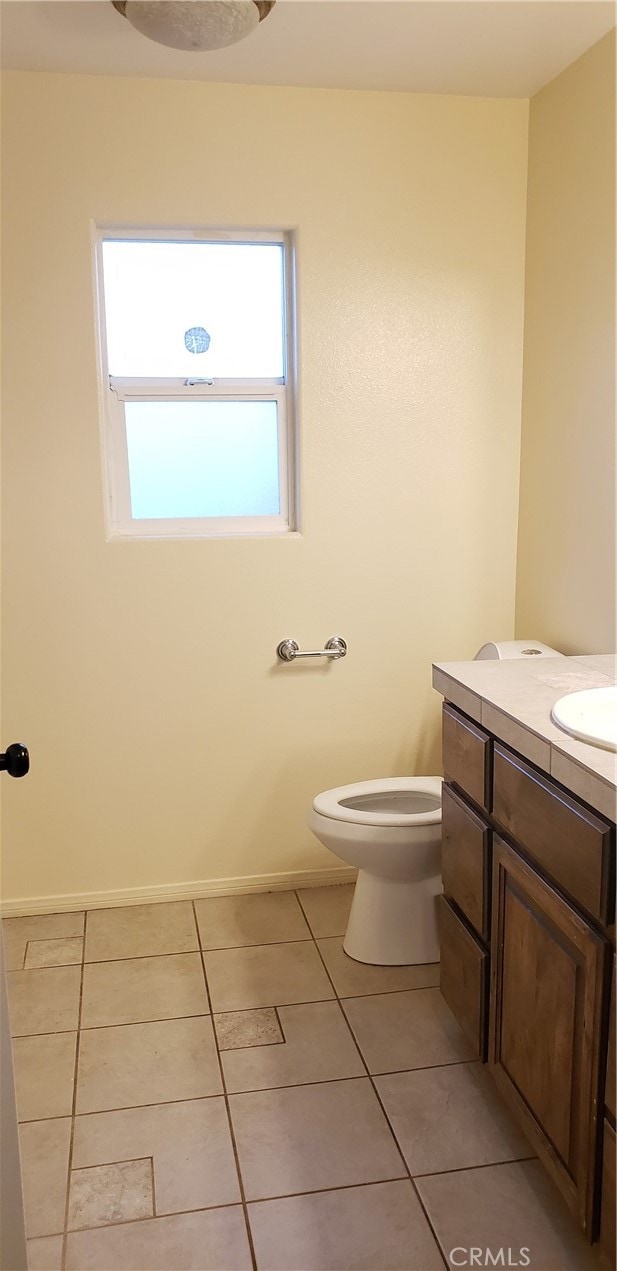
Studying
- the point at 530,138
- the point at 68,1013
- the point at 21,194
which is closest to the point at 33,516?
the point at 21,194

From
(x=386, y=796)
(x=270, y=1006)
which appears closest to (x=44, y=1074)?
(x=270, y=1006)

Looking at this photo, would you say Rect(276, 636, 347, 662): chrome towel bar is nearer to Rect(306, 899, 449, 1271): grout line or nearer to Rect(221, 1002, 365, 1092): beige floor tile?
Rect(306, 899, 449, 1271): grout line

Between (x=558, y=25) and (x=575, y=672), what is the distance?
1.50 metres

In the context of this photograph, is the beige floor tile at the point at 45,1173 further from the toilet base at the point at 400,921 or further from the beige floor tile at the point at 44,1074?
the toilet base at the point at 400,921

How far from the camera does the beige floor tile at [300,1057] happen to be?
7.07 feet

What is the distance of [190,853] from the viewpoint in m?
3.01

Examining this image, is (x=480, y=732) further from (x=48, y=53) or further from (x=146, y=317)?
(x=48, y=53)

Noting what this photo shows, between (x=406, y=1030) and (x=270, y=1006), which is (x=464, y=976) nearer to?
(x=406, y=1030)

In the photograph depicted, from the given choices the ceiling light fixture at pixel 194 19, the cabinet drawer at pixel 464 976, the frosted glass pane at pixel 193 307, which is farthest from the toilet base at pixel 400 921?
the ceiling light fixture at pixel 194 19

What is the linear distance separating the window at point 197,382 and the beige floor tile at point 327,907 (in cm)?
113

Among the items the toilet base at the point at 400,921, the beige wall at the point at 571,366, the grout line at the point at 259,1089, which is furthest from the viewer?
the toilet base at the point at 400,921

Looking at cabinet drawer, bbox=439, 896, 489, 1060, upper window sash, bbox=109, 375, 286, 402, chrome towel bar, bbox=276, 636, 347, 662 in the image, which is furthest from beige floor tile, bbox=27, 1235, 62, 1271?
upper window sash, bbox=109, 375, 286, 402

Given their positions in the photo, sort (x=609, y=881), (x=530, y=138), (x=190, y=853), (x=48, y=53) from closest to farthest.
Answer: (x=609, y=881), (x=48, y=53), (x=530, y=138), (x=190, y=853)

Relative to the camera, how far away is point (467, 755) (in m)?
2.02
